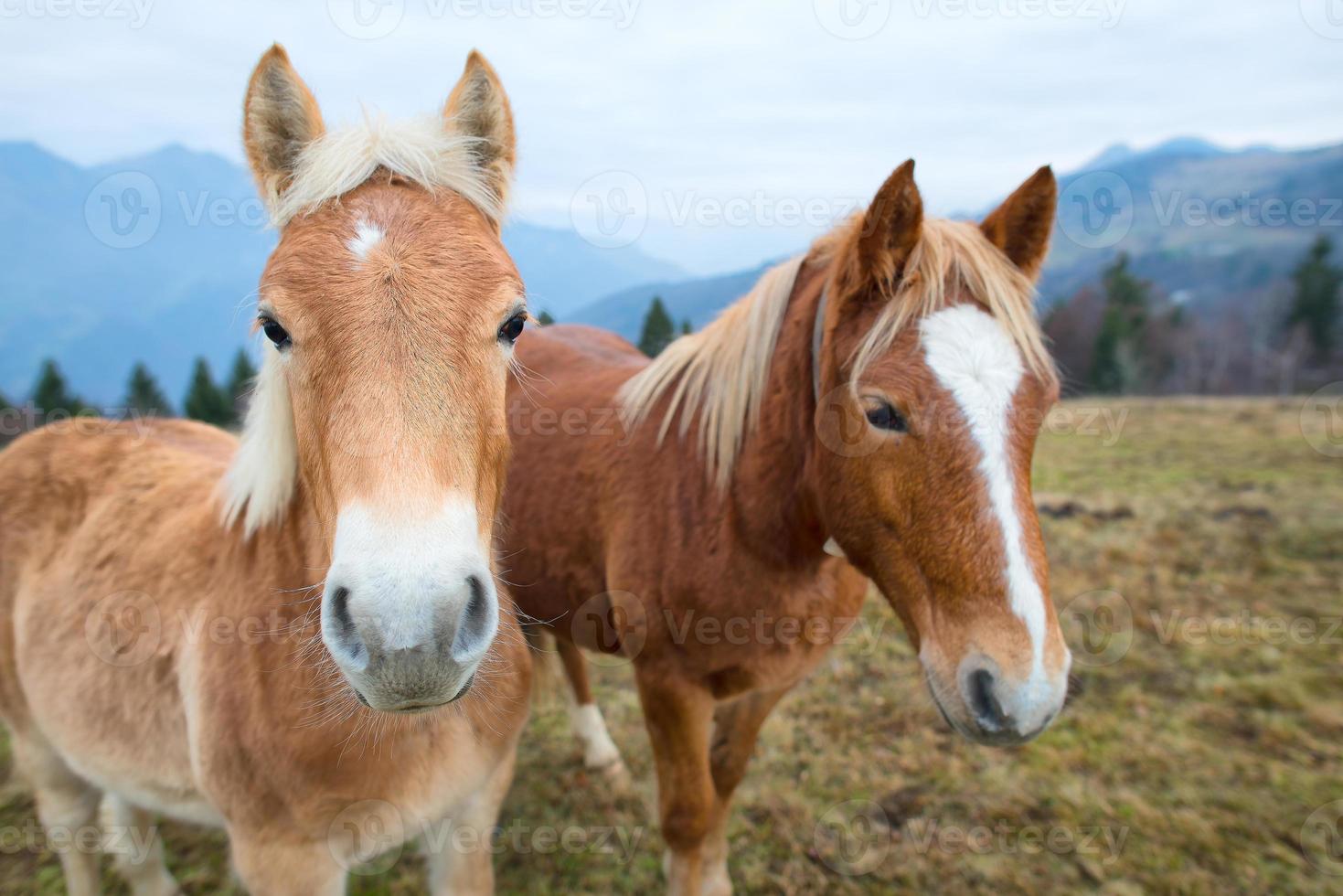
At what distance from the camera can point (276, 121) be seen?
187 centimetres

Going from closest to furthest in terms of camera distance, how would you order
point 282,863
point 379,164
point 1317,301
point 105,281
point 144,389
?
point 379,164
point 282,863
point 144,389
point 1317,301
point 105,281

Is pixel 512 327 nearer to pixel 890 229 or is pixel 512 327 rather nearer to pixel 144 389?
pixel 890 229

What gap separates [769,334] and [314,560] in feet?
5.94

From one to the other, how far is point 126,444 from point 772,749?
420 cm

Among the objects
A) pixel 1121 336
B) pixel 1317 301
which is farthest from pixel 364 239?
pixel 1317 301

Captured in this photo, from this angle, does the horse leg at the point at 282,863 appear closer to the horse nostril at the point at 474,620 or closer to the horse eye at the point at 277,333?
the horse nostril at the point at 474,620

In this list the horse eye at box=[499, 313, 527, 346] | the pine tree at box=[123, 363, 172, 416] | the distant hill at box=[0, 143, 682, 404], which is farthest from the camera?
→ the distant hill at box=[0, 143, 682, 404]

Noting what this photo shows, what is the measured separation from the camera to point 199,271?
162 meters

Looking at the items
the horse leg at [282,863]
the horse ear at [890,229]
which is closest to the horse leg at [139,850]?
the horse leg at [282,863]

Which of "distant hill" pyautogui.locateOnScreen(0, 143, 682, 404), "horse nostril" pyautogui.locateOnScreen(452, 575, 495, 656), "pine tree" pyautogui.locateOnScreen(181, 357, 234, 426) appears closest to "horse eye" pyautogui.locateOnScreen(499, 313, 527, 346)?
"horse nostril" pyautogui.locateOnScreen(452, 575, 495, 656)

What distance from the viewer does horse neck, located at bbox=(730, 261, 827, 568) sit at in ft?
7.81

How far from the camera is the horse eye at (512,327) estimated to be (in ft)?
5.55

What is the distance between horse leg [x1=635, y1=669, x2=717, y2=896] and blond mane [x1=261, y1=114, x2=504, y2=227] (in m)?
2.01

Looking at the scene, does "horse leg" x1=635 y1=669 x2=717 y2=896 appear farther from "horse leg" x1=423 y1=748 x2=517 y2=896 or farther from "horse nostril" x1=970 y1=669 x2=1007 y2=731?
"horse nostril" x1=970 y1=669 x2=1007 y2=731
